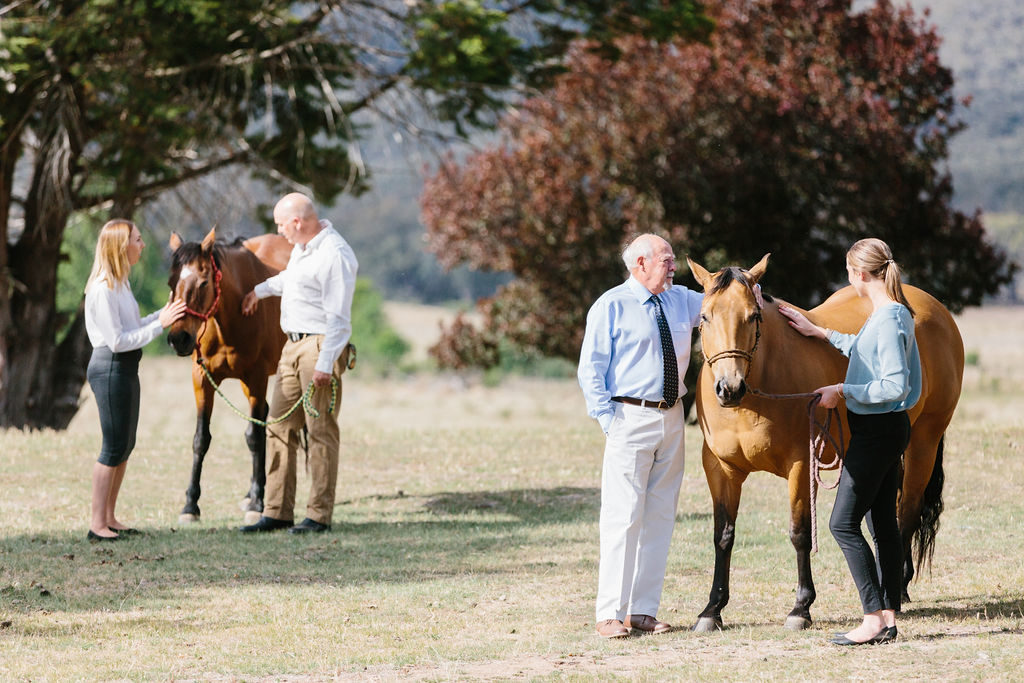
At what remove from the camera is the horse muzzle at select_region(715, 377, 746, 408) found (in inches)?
230

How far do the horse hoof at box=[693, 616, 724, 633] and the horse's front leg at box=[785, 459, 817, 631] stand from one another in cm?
37

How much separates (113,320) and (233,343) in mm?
1801

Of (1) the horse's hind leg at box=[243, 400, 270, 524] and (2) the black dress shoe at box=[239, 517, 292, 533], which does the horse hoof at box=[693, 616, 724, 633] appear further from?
(1) the horse's hind leg at box=[243, 400, 270, 524]


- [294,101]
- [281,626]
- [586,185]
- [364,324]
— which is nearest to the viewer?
[281,626]

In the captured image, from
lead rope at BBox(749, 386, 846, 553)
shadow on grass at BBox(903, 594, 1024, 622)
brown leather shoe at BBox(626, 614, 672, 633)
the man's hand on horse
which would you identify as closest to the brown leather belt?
lead rope at BBox(749, 386, 846, 553)

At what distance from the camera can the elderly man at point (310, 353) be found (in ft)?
29.8

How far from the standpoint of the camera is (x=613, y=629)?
6.25 metres

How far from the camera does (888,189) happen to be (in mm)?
19078

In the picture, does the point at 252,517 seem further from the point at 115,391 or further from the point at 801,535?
the point at 801,535

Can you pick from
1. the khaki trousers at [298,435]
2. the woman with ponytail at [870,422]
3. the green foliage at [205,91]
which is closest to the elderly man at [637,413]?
the woman with ponytail at [870,422]

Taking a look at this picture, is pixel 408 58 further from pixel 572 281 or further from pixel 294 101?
pixel 572 281

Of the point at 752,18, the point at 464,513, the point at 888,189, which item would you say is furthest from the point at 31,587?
the point at 752,18

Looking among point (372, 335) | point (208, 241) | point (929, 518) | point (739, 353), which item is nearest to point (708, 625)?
point (739, 353)

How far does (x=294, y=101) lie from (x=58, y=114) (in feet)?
10.4
